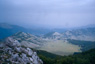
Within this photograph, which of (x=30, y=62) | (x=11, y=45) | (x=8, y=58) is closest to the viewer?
(x=8, y=58)

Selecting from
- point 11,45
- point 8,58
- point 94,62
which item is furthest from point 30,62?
point 94,62

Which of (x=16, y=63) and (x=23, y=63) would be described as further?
(x=23, y=63)

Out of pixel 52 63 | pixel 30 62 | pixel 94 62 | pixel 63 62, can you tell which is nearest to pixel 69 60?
pixel 63 62

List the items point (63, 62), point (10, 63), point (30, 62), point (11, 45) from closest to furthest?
1. point (10, 63)
2. point (30, 62)
3. point (11, 45)
4. point (63, 62)

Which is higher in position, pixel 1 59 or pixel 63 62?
pixel 1 59

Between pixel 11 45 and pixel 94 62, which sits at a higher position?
pixel 11 45

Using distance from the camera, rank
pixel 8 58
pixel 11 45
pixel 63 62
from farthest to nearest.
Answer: pixel 63 62
pixel 11 45
pixel 8 58

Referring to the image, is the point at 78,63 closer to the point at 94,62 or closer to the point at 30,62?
the point at 94,62

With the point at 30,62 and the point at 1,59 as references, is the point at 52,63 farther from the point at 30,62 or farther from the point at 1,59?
the point at 1,59

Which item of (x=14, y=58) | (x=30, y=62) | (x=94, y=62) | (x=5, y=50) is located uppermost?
(x=5, y=50)
